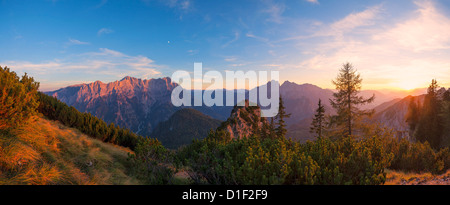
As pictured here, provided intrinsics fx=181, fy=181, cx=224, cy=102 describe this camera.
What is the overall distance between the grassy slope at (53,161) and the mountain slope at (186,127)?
136 m

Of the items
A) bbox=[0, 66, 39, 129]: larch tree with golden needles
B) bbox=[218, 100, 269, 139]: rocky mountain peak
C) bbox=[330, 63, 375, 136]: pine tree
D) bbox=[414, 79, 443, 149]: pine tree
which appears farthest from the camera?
bbox=[218, 100, 269, 139]: rocky mountain peak

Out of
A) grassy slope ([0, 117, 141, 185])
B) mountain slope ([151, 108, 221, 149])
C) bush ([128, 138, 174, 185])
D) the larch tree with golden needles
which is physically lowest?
mountain slope ([151, 108, 221, 149])

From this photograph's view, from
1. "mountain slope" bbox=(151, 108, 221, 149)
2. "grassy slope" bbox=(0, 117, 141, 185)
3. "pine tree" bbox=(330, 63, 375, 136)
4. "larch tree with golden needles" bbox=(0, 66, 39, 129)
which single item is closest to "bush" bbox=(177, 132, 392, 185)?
"grassy slope" bbox=(0, 117, 141, 185)

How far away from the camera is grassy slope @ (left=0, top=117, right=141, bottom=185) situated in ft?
15.4

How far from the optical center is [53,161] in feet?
20.1

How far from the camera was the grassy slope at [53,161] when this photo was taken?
4.70 m

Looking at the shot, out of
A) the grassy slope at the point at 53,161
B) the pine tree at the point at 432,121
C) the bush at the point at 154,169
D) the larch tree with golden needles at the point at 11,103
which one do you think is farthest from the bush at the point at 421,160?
the pine tree at the point at 432,121

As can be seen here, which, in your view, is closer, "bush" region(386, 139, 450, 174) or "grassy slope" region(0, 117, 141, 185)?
"grassy slope" region(0, 117, 141, 185)

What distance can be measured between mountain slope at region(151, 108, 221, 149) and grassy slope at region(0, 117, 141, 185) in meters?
136

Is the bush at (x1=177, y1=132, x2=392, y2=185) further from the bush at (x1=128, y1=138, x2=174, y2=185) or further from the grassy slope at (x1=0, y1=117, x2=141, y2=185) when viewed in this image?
the grassy slope at (x1=0, y1=117, x2=141, y2=185)

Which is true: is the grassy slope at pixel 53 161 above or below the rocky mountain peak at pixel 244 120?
above

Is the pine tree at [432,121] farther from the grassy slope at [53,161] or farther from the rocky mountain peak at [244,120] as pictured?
the grassy slope at [53,161]
